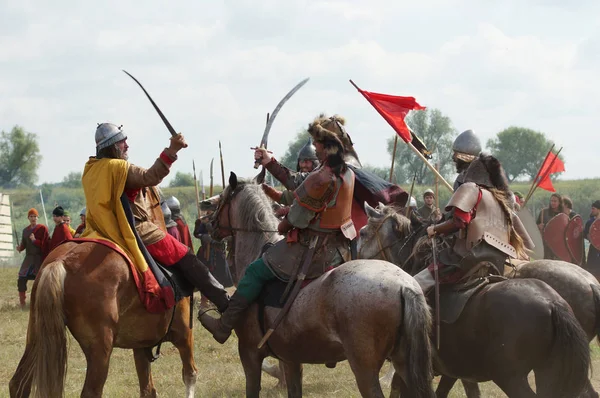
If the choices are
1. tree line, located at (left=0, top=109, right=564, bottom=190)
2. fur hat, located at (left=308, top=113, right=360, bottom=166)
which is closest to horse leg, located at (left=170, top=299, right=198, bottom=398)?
fur hat, located at (left=308, top=113, right=360, bottom=166)

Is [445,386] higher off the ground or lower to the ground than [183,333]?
lower

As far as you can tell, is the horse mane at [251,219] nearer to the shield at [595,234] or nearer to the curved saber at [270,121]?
the curved saber at [270,121]

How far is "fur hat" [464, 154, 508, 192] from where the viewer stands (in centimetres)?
693

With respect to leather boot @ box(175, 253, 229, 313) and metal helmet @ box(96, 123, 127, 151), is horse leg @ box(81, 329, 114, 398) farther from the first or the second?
metal helmet @ box(96, 123, 127, 151)

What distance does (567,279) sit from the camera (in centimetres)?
700

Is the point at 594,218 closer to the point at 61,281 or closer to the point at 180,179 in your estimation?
Answer: the point at 61,281

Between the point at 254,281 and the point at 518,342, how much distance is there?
2.04m

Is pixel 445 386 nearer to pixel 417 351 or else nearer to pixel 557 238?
pixel 417 351

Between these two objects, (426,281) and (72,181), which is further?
(72,181)

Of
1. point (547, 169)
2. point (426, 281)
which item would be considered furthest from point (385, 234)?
point (547, 169)

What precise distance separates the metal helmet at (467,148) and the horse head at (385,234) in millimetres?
1689

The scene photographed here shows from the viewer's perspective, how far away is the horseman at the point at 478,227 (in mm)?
6750

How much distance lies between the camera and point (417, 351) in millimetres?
5648

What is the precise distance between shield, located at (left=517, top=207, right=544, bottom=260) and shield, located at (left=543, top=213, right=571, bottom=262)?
5.54 metres
